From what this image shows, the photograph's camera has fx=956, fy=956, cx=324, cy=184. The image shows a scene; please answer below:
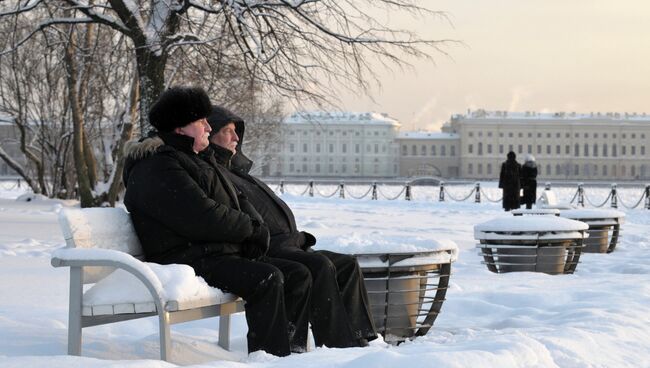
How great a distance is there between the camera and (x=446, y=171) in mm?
103562

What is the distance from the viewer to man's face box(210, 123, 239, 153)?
13.5 ft

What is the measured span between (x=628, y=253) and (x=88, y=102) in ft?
43.5

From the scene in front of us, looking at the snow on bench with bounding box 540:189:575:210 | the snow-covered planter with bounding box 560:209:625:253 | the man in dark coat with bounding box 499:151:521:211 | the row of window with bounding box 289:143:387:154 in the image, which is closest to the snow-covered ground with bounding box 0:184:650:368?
the snow-covered planter with bounding box 560:209:625:253

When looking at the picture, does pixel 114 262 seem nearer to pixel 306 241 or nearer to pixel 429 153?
pixel 306 241

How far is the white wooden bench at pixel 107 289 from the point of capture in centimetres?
325

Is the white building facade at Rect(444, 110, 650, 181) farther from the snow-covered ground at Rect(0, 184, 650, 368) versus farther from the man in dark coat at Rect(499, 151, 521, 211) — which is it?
the snow-covered ground at Rect(0, 184, 650, 368)

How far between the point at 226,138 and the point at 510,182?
41.5 ft

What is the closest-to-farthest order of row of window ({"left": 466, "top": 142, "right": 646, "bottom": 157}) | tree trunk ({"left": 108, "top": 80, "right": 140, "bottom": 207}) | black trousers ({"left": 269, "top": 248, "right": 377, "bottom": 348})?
black trousers ({"left": 269, "top": 248, "right": 377, "bottom": 348})
tree trunk ({"left": 108, "top": 80, "right": 140, "bottom": 207})
row of window ({"left": 466, "top": 142, "right": 646, "bottom": 157})

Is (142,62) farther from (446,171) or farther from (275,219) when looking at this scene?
(446,171)

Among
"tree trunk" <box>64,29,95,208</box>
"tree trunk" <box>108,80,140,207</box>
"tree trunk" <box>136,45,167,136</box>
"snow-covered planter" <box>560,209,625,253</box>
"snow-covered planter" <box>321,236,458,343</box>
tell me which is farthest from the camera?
"tree trunk" <box>108,80,140,207</box>

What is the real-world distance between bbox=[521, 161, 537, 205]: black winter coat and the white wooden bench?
44.9ft

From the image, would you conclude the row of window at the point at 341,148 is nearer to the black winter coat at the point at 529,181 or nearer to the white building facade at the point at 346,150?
the white building facade at the point at 346,150

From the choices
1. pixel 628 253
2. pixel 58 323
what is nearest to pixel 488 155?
pixel 628 253

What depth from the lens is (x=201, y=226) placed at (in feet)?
11.5
